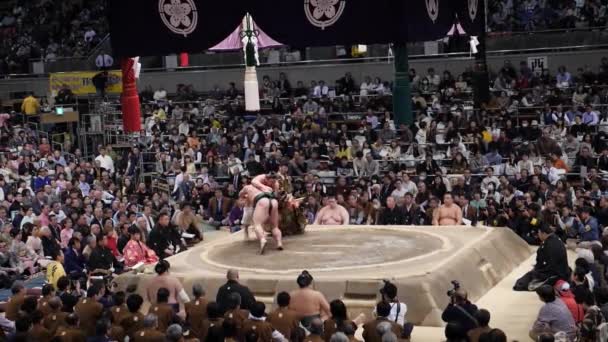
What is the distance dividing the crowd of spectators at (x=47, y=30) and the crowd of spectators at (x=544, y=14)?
704cm

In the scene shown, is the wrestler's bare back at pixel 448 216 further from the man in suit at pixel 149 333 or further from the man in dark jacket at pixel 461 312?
the man in suit at pixel 149 333

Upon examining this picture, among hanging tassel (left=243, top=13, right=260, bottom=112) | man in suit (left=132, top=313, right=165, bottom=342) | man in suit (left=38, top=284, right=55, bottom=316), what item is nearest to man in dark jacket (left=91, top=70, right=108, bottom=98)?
hanging tassel (left=243, top=13, right=260, bottom=112)

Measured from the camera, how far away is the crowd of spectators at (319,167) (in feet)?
29.3

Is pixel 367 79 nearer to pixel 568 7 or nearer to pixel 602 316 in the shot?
pixel 568 7

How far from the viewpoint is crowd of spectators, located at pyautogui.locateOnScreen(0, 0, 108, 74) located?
17812 millimetres

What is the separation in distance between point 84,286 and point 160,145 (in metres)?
5.55

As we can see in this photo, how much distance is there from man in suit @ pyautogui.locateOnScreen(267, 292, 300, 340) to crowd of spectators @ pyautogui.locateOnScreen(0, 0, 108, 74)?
12.5 meters

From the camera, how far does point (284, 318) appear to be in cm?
579

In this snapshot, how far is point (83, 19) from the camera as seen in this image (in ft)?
60.7

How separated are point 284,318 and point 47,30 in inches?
545

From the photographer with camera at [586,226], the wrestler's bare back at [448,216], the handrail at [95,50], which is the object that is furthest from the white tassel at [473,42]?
the handrail at [95,50]

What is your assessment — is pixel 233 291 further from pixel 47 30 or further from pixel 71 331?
pixel 47 30

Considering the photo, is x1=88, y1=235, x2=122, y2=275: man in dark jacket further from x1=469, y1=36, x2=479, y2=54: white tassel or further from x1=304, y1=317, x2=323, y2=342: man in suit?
x1=469, y1=36, x2=479, y2=54: white tassel

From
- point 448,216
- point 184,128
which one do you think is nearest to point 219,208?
point 448,216
